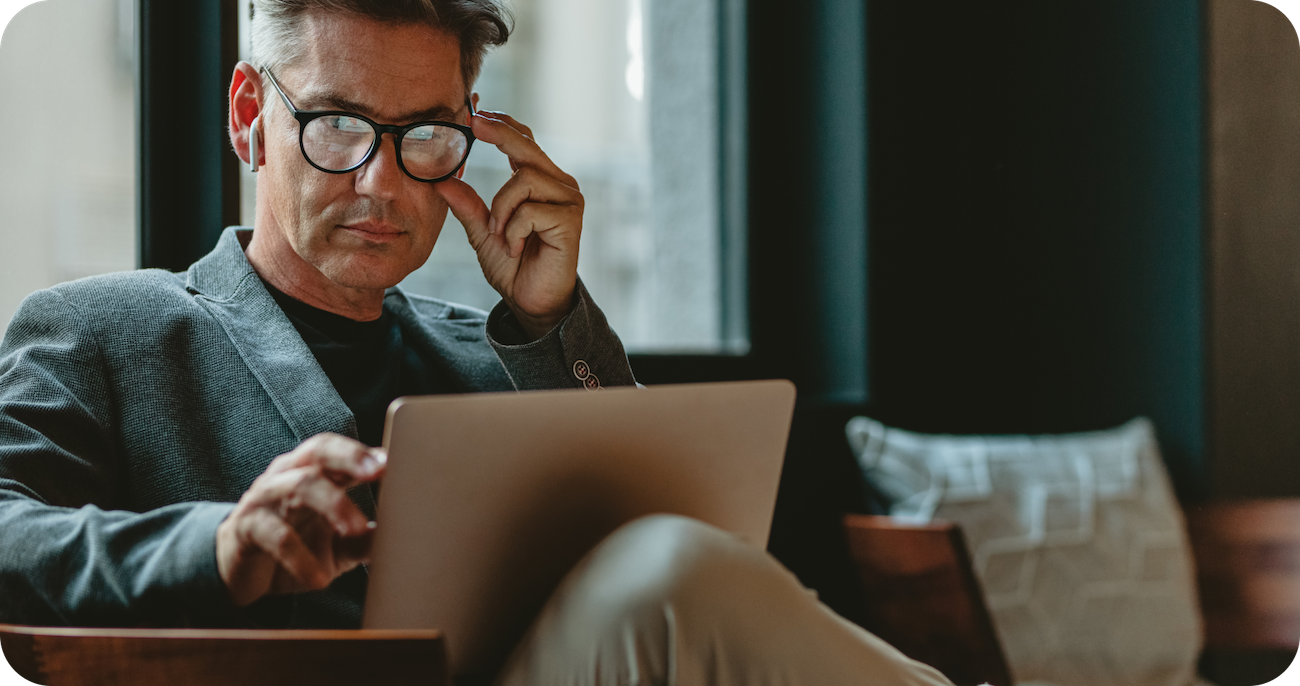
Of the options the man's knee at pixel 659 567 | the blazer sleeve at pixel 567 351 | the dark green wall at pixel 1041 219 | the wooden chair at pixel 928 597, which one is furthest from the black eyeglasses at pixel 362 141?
the dark green wall at pixel 1041 219

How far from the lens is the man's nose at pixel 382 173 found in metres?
1.17

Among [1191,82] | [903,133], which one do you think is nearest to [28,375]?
[903,133]

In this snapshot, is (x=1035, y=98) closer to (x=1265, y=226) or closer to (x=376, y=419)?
(x=1265, y=226)

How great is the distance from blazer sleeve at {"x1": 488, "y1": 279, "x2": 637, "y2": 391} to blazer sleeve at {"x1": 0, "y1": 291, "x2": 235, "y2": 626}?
46cm

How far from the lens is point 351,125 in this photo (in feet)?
3.76

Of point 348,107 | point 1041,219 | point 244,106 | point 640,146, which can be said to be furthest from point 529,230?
point 1041,219

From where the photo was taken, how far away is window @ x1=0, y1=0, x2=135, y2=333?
1356mm

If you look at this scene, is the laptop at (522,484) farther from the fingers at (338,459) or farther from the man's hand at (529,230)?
the man's hand at (529,230)

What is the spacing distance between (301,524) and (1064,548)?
5.35 ft

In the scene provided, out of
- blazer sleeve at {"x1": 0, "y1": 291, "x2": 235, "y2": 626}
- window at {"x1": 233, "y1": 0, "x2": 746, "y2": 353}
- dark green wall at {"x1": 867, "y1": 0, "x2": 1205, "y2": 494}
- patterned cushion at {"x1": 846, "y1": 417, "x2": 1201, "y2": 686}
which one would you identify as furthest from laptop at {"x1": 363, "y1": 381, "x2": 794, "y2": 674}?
dark green wall at {"x1": 867, "y1": 0, "x2": 1205, "y2": 494}

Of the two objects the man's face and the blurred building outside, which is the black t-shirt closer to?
the man's face

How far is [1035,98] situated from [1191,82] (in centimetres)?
37

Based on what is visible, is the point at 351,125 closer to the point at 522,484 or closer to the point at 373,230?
the point at 373,230

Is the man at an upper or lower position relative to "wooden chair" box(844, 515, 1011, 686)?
upper
